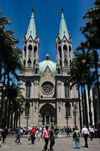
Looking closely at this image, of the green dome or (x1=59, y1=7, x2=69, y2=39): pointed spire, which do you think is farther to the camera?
(x1=59, y1=7, x2=69, y2=39): pointed spire

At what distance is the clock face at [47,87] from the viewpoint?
159ft

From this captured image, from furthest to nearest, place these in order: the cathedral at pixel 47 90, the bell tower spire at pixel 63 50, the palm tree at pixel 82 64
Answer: the bell tower spire at pixel 63 50 → the cathedral at pixel 47 90 → the palm tree at pixel 82 64

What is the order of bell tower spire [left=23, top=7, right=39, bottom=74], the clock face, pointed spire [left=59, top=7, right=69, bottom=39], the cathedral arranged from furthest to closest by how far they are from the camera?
pointed spire [left=59, top=7, right=69, bottom=39] → bell tower spire [left=23, top=7, right=39, bottom=74] → the clock face → the cathedral

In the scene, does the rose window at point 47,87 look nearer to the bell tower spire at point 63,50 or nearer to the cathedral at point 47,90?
the cathedral at point 47,90

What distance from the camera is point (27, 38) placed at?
53.4 meters

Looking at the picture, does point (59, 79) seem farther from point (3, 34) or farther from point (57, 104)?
point (3, 34)

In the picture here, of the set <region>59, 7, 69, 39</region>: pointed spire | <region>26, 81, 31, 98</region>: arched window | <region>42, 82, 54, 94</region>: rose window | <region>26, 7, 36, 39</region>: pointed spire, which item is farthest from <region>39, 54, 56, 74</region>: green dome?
<region>59, 7, 69, 39</region>: pointed spire

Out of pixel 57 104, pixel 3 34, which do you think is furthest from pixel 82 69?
pixel 57 104

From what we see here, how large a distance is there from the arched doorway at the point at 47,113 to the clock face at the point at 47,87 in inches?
162

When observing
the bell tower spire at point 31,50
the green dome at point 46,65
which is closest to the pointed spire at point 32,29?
the bell tower spire at point 31,50

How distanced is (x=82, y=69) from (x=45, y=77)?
72.5ft

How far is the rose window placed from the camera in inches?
1905

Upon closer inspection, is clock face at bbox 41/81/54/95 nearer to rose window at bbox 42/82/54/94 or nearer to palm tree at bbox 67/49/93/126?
rose window at bbox 42/82/54/94

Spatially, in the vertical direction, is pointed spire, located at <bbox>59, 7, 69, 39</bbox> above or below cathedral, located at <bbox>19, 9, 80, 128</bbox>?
above
